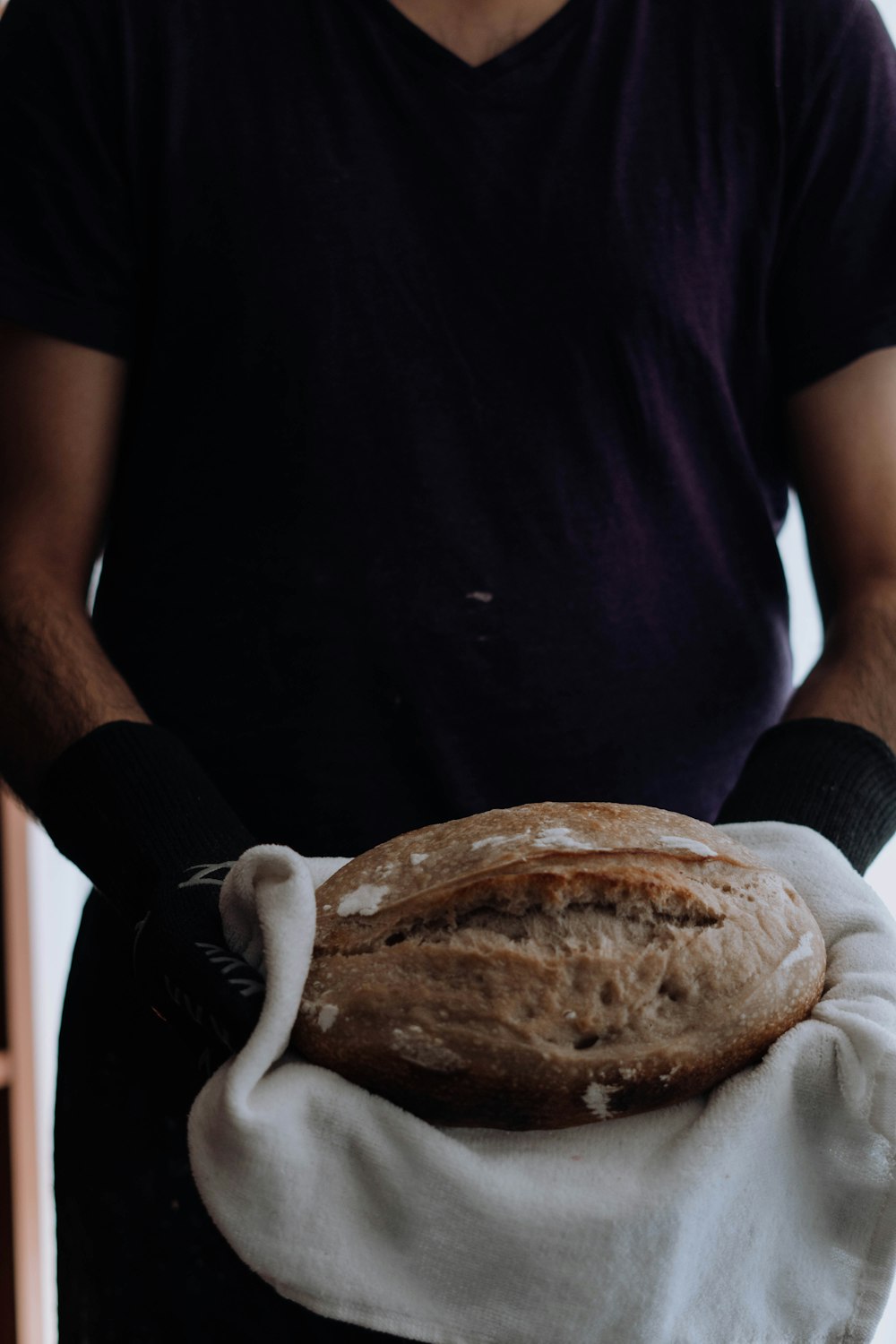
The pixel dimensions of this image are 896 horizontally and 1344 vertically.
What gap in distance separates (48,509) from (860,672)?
77 centimetres

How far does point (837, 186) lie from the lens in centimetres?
116

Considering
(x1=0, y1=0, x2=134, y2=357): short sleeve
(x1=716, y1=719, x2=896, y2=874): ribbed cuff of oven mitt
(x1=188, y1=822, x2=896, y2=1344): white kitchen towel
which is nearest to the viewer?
(x1=188, y1=822, x2=896, y2=1344): white kitchen towel

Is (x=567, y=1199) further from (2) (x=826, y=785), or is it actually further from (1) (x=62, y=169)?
(1) (x=62, y=169)

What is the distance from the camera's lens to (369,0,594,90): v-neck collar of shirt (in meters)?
1.10

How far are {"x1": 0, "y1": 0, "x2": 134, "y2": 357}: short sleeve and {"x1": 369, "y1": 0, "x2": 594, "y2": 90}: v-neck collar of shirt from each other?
262 mm

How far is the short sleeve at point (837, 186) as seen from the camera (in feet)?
3.74

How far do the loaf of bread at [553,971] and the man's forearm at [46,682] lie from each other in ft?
0.99

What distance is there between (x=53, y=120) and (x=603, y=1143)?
0.97 meters

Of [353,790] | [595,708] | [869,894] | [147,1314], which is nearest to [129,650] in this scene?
[353,790]

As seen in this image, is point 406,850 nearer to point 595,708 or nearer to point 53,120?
point 595,708

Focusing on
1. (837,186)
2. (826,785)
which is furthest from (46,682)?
(837,186)

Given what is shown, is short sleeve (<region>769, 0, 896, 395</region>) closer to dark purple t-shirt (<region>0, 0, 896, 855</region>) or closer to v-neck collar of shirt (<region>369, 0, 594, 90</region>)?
dark purple t-shirt (<region>0, 0, 896, 855</region>)

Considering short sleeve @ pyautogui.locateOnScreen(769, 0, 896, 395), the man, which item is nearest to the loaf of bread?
the man

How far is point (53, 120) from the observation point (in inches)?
41.7
